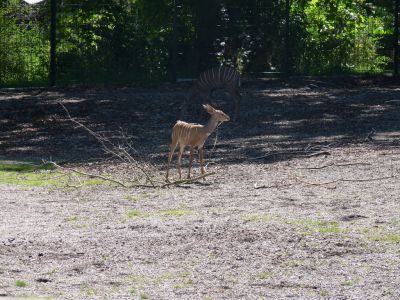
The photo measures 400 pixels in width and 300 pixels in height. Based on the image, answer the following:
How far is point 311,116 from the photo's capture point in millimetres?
16922

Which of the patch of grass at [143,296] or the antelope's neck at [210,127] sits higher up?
the antelope's neck at [210,127]

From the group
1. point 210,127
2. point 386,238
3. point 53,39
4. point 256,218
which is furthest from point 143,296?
point 53,39

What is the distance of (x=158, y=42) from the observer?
72.2ft

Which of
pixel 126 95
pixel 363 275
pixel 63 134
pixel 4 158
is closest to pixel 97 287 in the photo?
pixel 363 275

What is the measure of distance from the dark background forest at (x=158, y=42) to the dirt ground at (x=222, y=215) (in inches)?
165

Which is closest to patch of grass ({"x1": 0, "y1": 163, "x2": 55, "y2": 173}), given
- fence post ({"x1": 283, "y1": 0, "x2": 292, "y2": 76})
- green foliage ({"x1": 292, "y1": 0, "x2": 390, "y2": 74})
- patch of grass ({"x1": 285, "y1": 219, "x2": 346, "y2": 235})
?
patch of grass ({"x1": 285, "y1": 219, "x2": 346, "y2": 235})

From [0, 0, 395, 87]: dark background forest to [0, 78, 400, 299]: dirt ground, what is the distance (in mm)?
4197

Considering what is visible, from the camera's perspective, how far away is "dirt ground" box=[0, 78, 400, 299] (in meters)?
7.08

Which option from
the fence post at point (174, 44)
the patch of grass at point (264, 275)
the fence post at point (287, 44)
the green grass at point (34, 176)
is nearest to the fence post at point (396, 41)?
the fence post at point (287, 44)

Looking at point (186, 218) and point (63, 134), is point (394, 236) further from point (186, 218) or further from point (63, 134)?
point (63, 134)

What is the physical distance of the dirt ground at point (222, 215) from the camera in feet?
23.2

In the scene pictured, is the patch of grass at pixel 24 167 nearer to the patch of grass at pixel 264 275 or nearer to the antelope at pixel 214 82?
the antelope at pixel 214 82

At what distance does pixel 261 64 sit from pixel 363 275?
1543 cm

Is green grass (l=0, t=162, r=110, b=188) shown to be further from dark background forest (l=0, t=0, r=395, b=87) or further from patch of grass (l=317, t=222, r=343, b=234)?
dark background forest (l=0, t=0, r=395, b=87)
